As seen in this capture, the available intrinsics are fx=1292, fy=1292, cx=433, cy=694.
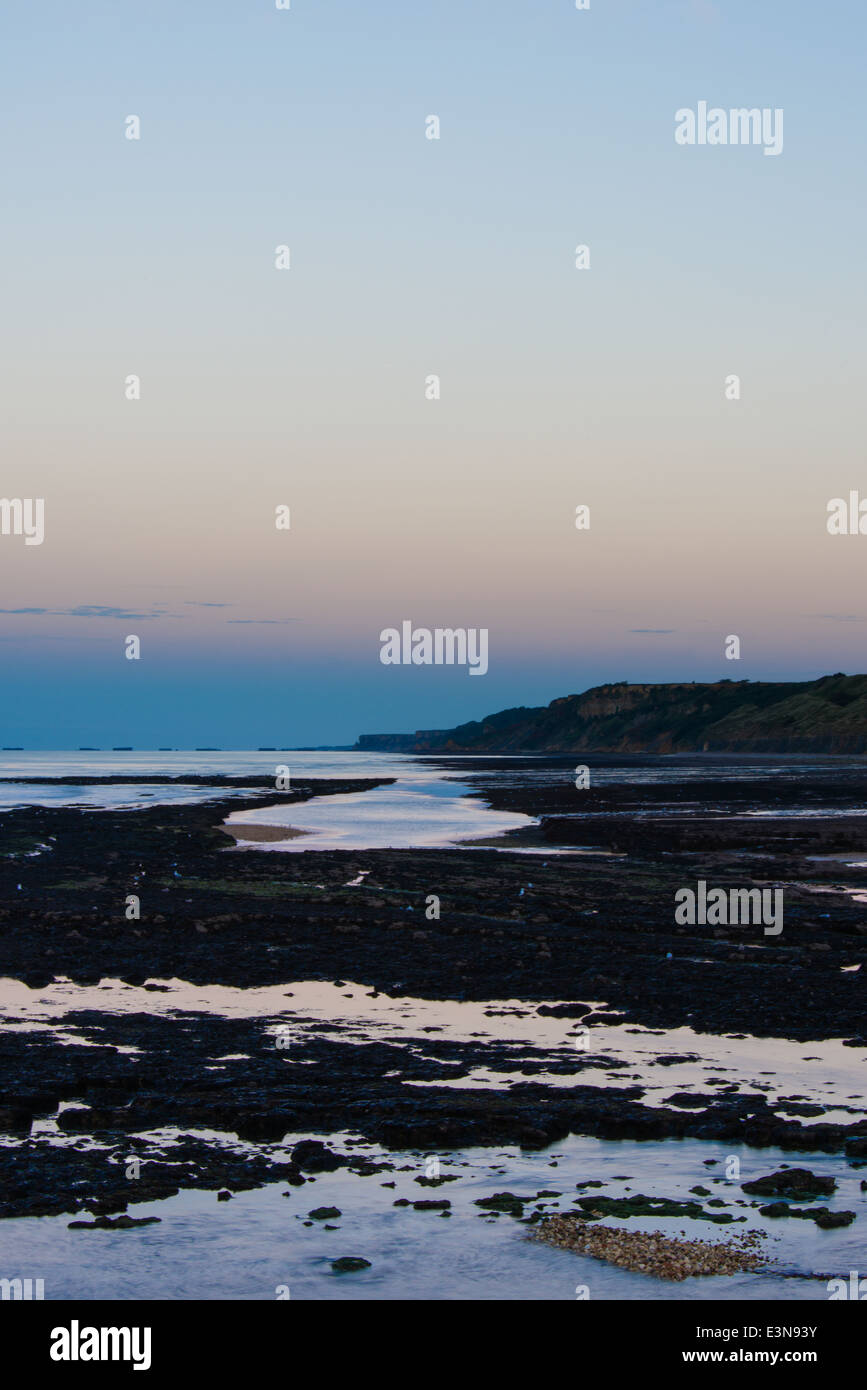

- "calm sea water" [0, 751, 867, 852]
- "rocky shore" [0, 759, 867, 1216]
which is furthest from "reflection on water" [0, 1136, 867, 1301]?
"calm sea water" [0, 751, 867, 852]

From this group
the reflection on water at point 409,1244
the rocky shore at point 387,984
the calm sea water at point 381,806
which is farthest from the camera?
the calm sea water at point 381,806

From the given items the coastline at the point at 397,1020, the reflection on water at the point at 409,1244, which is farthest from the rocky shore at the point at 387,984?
the reflection on water at the point at 409,1244

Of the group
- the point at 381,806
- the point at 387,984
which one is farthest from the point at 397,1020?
the point at 381,806

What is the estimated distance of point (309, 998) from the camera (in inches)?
801

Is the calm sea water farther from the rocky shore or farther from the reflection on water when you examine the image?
the reflection on water

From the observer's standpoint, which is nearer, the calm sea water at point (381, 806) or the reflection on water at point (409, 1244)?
the reflection on water at point (409, 1244)

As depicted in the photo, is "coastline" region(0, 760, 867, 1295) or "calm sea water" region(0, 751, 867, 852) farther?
"calm sea water" region(0, 751, 867, 852)

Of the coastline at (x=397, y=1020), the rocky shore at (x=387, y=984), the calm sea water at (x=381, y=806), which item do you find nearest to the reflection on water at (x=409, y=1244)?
the coastline at (x=397, y=1020)

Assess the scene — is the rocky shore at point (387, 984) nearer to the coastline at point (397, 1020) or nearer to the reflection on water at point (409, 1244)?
the coastline at point (397, 1020)

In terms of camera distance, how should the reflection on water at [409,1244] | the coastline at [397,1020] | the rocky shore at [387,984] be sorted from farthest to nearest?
1. the rocky shore at [387,984]
2. the coastline at [397,1020]
3. the reflection on water at [409,1244]

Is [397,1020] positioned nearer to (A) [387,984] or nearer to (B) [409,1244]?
(A) [387,984]

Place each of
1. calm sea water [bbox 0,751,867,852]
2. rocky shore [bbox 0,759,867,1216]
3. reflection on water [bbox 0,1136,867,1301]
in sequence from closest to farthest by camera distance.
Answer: reflection on water [bbox 0,1136,867,1301] < rocky shore [bbox 0,759,867,1216] < calm sea water [bbox 0,751,867,852]
